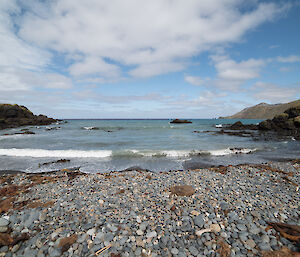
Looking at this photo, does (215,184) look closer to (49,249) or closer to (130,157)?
(49,249)

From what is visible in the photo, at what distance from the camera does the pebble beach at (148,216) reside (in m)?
2.99

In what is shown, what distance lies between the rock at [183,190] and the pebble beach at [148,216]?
3 cm

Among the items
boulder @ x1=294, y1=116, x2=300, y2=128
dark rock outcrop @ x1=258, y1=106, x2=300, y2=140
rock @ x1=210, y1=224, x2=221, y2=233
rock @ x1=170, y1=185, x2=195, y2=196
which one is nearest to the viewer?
rock @ x1=210, y1=224, x2=221, y2=233

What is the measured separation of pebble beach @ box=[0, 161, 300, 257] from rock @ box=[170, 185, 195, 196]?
3 cm

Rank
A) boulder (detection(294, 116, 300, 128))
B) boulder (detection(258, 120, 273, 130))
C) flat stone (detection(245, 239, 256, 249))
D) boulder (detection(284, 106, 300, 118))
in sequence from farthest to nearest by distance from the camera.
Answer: boulder (detection(258, 120, 273, 130)) < boulder (detection(284, 106, 300, 118)) < boulder (detection(294, 116, 300, 128)) < flat stone (detection(245, 239, 256, 249))

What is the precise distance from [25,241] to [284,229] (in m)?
5.75

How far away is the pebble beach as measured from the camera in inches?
118

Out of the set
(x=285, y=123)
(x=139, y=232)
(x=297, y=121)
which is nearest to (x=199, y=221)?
(x=139, y=232)

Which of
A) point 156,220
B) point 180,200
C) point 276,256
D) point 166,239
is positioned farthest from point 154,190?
point 276,256

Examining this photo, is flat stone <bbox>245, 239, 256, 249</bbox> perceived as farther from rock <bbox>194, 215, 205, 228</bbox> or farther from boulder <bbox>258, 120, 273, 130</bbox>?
boulder <bbox>258, 120, 273, 130</bbox>

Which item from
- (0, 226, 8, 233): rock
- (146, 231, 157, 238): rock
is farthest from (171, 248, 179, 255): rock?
(0, 226, 8, 233): rock

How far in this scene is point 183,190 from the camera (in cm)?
524

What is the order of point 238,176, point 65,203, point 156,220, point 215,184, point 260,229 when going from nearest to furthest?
point 260,229 < point 156,220 < point 65,203 < point 215,184 < point 238,176

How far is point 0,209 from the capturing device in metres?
4.34
